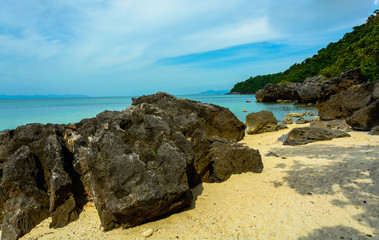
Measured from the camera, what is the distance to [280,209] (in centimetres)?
568

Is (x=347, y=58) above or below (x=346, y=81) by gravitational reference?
above

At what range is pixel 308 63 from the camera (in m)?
99.8

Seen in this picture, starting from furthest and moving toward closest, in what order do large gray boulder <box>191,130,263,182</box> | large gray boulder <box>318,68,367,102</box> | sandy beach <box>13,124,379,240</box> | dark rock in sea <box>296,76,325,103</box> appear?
dark rock in sea <box>296,76,325,103</box>
large gray boulder <box>318,68,367,102</box>
large gray boulder <box>191,130,263,182</box>
sandy beach <box>13,124,379,240</box>

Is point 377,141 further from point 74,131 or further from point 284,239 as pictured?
point 74,131

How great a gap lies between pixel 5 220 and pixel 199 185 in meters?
5.24

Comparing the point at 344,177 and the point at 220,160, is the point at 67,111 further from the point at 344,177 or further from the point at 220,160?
the point at 344,177

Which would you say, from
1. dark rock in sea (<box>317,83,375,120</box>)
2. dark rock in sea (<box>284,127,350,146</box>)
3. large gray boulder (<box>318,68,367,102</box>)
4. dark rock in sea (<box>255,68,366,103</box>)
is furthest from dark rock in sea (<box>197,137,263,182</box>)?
dark rock in sea (<box>255,68,366,103</box>)

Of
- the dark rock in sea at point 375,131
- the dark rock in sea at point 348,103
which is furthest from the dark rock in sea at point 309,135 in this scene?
the dark rock in sea at point 348,103

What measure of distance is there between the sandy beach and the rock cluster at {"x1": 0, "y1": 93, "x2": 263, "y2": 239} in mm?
350

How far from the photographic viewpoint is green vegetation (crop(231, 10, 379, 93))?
37375 mm

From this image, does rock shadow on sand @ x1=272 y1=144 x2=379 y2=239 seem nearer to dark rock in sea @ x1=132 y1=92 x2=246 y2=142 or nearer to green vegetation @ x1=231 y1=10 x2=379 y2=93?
dark rock in sea @ x1=132 y1=92 x2=246 y2=142

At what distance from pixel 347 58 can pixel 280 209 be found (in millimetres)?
70897

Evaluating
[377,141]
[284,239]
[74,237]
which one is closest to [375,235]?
[284,239]

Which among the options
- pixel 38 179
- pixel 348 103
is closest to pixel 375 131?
pixel 348 103
